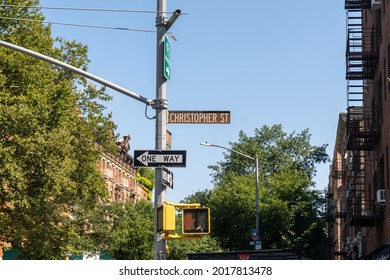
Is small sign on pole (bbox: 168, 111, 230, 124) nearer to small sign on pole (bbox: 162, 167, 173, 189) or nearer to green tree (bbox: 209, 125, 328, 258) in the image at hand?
small sign on pole (bbox: 162, 167, 173, 189)

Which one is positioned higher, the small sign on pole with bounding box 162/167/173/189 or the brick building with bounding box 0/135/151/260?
the brick building with bounding box 0/135/151/260

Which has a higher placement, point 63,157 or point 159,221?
point 63,157

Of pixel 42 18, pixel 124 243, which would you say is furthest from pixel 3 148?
pixel 124 243

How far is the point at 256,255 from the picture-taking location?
23.3 meters

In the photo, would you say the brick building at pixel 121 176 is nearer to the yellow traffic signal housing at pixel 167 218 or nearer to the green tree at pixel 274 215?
the green tree at pixel 274 215

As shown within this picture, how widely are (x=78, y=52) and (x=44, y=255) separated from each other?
44.8 feet

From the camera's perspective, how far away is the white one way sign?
16453mm

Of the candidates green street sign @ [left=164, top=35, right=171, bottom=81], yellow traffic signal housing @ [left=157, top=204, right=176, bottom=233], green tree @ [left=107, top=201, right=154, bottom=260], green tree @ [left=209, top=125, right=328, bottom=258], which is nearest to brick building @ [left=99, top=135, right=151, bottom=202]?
green tree @ [left=107, top=201, right=154, bottom=260]

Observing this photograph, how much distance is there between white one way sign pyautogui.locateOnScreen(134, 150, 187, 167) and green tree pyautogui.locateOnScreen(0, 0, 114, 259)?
65.7 ft

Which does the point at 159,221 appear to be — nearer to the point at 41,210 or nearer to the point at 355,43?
the point at 41,210

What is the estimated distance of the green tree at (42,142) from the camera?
36.7m

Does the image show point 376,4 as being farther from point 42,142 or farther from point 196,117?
point 196,117
